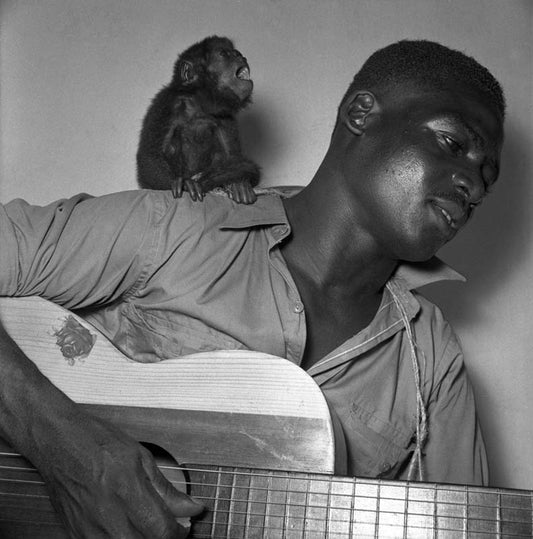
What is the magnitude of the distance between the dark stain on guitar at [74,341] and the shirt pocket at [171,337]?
→ 163 mm

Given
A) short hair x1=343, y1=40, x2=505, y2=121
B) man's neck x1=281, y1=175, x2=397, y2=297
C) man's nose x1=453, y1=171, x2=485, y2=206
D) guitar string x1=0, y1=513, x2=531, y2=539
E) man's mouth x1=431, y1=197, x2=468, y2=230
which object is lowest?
guitar string x1=0, y1=513, x2=531, y2=539

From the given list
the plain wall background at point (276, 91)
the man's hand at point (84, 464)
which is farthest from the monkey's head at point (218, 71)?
the man's hand at point (84, 464)

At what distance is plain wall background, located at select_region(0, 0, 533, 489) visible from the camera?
2316 millimetres

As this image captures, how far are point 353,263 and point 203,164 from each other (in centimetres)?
77

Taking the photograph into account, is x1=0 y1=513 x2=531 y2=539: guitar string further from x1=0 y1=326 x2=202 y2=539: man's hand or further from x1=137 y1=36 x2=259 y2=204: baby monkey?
x1=137 y1=36 x2=259 y2=204: baby monkey

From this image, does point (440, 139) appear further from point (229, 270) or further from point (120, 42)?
point (120, 42)

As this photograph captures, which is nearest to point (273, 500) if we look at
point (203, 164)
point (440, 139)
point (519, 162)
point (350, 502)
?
point (350, 502)

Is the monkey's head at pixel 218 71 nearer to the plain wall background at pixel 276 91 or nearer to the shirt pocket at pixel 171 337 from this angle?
the plain wall background at pixel 276 91

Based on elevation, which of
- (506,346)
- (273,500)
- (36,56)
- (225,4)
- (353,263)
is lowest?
(506,346)

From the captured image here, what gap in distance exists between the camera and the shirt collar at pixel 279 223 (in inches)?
Result: 62.3

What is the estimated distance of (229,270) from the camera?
153 cm

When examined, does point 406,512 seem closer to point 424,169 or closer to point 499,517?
point 499,517

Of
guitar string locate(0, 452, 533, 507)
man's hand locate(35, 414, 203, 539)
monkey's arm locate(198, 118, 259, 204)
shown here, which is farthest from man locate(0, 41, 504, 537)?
monkey's arm locate(198, 118, 259, 204)

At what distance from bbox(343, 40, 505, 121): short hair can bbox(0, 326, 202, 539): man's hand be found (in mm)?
824
